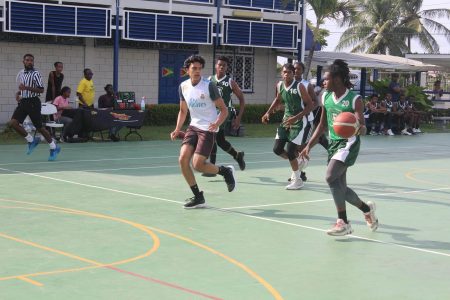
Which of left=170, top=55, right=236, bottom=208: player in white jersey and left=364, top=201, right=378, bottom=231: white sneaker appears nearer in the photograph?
left=364, top=201, right=378, bottom=231: white sneaker

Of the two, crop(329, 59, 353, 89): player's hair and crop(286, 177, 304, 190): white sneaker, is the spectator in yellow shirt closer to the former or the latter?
crop(286, 177, 304, 190): white sneaker

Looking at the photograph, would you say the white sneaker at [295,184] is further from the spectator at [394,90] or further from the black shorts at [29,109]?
the spectator at [394,90]

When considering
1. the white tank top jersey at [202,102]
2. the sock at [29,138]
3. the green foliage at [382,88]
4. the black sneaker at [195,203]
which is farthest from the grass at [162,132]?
the black sneaker at [195,203]

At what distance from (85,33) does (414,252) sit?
17387 mm

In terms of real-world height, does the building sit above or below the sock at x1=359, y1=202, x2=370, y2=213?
above

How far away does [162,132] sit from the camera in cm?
2314

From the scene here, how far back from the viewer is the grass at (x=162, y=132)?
19562mm

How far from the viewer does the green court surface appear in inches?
253

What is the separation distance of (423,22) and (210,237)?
2055 inches

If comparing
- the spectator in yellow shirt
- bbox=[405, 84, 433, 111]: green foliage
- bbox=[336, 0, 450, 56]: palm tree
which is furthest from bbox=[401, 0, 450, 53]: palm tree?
the spectator in yellow shirt

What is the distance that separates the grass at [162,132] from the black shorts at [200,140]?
9.61 m

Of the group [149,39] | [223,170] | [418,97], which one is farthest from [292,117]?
[418,97]

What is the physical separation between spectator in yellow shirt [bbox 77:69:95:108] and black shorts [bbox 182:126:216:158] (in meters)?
9.85

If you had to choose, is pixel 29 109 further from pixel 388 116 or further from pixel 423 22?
pixel 423 22
